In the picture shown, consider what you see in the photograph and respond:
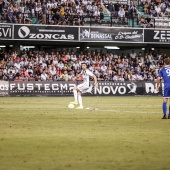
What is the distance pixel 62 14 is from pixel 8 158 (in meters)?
37.3

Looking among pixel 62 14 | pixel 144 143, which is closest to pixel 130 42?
pixel 62 14

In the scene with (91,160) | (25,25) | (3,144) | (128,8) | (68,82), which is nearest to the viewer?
(91,160)

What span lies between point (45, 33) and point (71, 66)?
12.6 feet

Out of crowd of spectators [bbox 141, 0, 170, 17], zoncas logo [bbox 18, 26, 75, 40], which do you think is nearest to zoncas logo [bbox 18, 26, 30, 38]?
zoncas logo [bbox 18, 26, 75, 40]

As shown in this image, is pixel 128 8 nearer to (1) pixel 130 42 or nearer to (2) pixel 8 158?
(1) pixel 130 42

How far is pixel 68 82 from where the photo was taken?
43.2 m

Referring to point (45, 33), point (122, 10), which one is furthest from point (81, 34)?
point (122, 10)

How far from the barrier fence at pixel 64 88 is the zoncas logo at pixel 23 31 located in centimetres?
598

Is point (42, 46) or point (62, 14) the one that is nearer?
point (62, 14)

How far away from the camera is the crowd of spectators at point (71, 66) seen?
142 ft

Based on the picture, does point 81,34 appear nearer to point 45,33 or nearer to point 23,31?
point 45,33

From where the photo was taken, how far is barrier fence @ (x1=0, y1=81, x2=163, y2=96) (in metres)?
41.7

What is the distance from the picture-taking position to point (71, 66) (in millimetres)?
45781

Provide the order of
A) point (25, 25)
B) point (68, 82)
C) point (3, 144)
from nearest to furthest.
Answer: point (3, 144) < point (68, 82) < point (25, 25)
